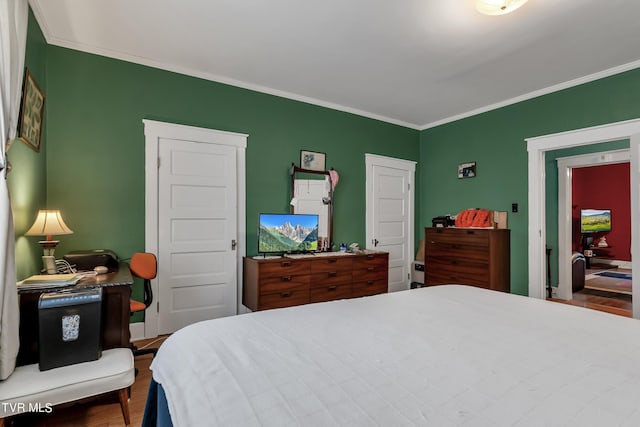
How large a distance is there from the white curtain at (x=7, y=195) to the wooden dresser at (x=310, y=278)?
6.20ft

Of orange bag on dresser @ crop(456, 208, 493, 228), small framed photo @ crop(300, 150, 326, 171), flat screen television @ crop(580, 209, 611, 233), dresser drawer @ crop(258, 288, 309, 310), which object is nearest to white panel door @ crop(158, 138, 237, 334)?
dresser drawer @ crop(258, 288, 309, 310)

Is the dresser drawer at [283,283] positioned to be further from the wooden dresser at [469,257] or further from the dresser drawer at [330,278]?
the wooden dresser at [469,257]

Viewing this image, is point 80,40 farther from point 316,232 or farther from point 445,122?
point 445,122

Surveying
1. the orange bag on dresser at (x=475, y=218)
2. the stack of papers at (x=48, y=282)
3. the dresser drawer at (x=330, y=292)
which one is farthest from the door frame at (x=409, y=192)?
the stack of papers at (x=48, y=282)

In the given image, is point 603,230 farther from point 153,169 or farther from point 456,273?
point 153,169

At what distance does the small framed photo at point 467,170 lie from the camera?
4.65 meters

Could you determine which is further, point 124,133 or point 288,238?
point 288,238

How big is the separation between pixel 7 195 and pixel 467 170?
489 cm

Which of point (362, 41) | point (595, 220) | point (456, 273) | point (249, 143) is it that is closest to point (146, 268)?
point (249, 143)

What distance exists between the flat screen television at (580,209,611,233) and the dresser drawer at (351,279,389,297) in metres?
6.13

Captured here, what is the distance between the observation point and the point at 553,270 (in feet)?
16.1

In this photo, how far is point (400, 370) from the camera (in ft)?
3.50

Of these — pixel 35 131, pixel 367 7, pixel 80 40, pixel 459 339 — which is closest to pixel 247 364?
pixel 459 339

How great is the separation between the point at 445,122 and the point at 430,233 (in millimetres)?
1812
